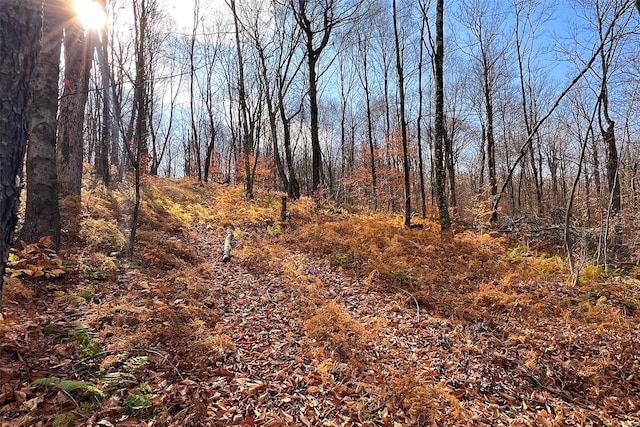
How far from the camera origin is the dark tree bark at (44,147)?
15.2 feet

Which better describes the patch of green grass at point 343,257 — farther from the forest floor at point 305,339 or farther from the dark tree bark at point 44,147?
the dark tree bark at point 44,147

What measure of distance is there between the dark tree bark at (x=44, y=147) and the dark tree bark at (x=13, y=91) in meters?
4.03

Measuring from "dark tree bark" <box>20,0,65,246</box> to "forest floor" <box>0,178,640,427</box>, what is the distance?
37 centimetres

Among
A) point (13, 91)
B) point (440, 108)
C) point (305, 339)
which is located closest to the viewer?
point (13, 91)

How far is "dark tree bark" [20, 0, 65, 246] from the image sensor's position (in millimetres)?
4641

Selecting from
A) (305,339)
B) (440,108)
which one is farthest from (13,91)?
(440,108)

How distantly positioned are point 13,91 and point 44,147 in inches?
163

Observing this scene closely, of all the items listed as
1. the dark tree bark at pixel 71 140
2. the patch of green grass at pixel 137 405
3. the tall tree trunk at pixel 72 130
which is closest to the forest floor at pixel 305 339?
the patch of green grass at pixel 137 405

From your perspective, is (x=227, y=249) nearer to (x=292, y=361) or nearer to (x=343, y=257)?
(x=343, y=257)

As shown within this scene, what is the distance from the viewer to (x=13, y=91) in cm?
149

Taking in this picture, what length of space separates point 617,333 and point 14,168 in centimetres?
692

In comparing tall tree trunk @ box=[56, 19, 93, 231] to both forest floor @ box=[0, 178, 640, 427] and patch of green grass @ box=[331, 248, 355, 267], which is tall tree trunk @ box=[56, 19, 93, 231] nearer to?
forest floor @ box=[0, 178, 640, 427]

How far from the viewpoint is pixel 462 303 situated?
5.68m

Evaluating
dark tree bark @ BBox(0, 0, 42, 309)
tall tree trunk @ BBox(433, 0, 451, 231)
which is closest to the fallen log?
dark tree bark @ BBox(0, 0, 42, 309)
